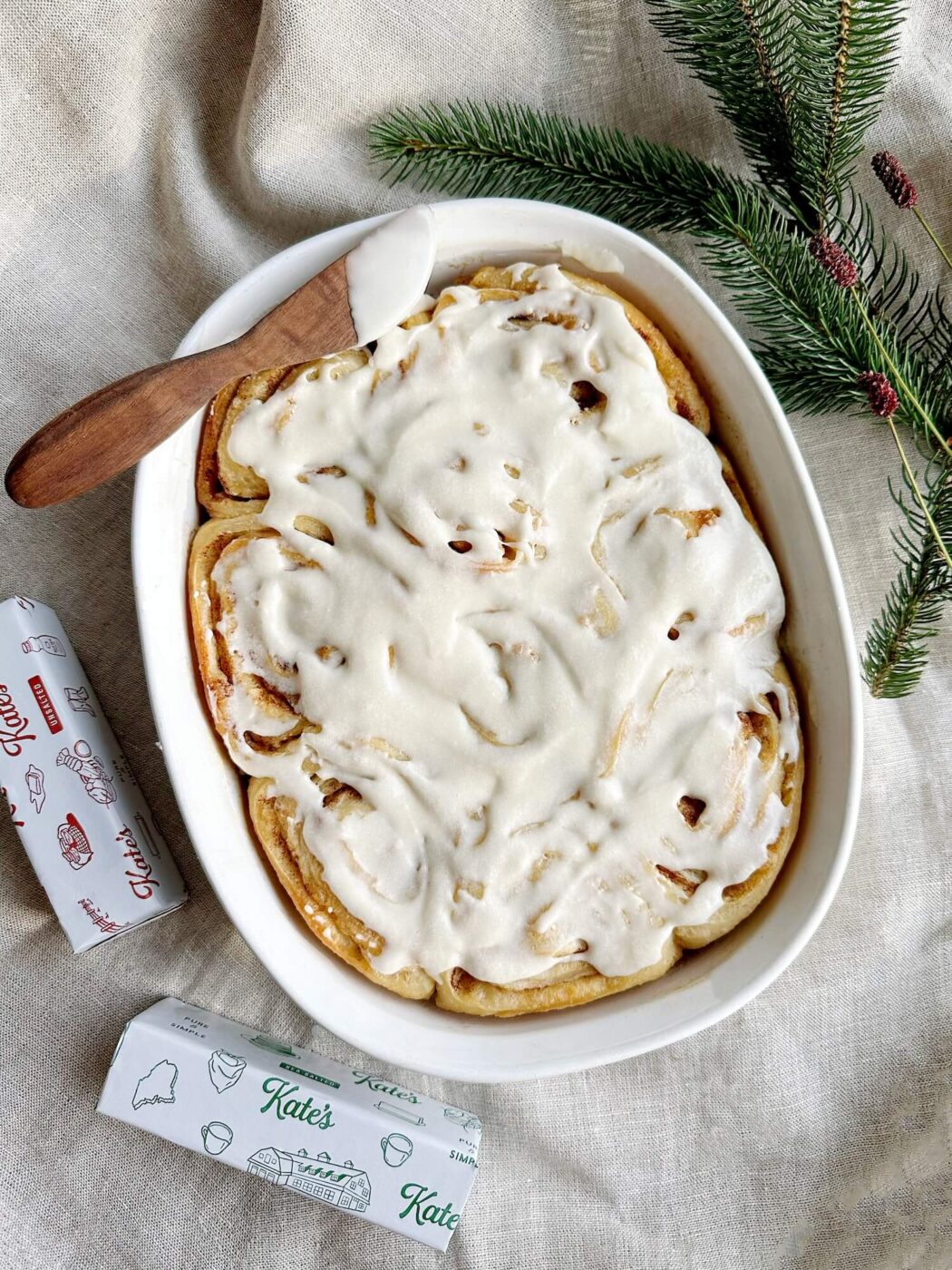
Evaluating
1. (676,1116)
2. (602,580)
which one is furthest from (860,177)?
(676,1116)

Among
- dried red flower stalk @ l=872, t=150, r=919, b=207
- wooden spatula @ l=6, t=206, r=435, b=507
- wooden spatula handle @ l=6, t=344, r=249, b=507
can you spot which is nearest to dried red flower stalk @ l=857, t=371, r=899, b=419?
dried red flower stalk @ l=872, t=150, r=919, b=207

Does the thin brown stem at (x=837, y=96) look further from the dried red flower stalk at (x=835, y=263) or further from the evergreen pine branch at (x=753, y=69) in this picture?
the dried red flower stalk at (x=835, y=263)

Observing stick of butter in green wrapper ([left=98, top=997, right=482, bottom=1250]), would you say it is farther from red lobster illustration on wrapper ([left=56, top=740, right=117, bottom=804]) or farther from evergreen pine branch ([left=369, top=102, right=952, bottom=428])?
evergreen pine branch ([left=369, top=102, right=952, bottom=428])

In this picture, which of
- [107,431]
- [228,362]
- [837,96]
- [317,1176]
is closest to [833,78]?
[837,96]

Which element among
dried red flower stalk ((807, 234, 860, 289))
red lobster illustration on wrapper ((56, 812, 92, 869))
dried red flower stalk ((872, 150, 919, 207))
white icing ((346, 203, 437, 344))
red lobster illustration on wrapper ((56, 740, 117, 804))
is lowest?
red lobster illustration on wrapper ((56, 812, 92, 869))

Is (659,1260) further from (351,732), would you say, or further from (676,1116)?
(351,732)

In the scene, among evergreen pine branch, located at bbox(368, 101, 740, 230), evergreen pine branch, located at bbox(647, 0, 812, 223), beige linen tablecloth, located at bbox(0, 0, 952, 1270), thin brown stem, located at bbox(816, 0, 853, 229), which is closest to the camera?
thin brown stem, located at bbox(816, 0, 853, 229)
